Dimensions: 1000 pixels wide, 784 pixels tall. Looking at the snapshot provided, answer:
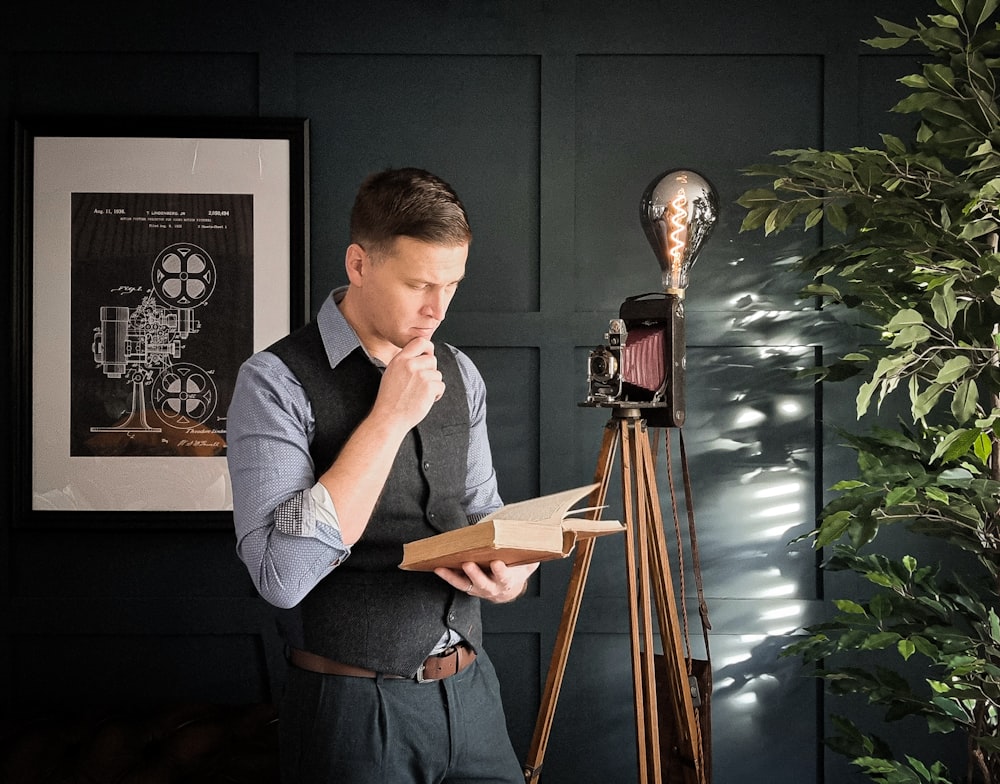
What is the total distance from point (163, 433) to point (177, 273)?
43 centimetres

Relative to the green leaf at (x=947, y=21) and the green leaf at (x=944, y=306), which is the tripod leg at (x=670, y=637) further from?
the green leaf at (x=947, y=21)

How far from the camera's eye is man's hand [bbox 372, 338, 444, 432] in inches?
54.9

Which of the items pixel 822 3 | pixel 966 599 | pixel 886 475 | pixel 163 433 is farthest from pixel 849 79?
pixel 163 433

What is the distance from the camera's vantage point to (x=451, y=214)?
1.48 meters

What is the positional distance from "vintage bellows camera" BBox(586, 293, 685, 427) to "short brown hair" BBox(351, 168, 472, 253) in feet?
1.92

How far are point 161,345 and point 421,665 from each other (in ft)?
4.56

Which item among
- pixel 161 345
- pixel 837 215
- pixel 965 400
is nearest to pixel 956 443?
pixel 965 400

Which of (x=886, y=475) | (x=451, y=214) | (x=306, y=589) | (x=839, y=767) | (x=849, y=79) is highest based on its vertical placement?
(x=849, y=79)

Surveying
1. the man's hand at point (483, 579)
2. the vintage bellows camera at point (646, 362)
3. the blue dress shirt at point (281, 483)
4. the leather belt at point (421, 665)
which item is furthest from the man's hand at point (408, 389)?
the vintage bellows camera at point (646, 362)

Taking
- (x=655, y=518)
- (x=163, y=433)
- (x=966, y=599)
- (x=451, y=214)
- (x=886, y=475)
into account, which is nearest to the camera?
(x=451, y=214)

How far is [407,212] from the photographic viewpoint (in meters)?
1.46

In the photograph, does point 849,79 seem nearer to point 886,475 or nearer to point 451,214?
point 886,475

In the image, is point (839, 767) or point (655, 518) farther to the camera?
point (839, 767)

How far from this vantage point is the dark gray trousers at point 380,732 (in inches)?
55.2
